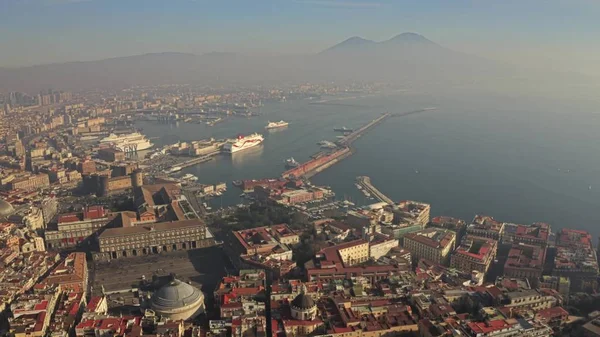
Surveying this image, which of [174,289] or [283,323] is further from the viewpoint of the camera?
[174,289]

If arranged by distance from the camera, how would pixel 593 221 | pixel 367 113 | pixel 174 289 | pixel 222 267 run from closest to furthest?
pixel 174 289 → pixel 222 267 → pixel 593 221 → pixel 367 113

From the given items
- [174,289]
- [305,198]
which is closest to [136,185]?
[305,198]

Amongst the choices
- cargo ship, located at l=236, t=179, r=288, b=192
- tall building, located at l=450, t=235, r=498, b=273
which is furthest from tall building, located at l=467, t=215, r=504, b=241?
cargo ship, located at l=236, t=179, r=288, b=192

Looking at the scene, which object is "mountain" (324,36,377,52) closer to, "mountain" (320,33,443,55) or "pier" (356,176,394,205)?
"mountain" (320,33,443,55)

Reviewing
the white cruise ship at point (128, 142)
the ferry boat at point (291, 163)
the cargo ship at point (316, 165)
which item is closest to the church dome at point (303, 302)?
the cargo ship at point (316, 165)

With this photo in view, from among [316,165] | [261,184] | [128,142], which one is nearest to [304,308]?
[261,184]

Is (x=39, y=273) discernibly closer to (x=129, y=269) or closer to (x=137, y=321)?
(x=129, y=269)
